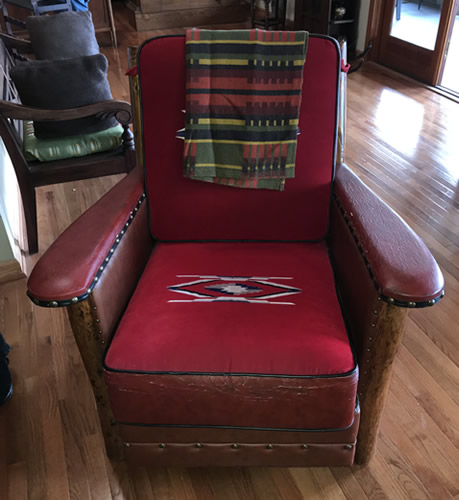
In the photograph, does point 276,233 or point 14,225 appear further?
point 14,225

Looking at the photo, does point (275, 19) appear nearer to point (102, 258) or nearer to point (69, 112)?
point (69, 112)

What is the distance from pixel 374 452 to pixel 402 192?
4.96 feet

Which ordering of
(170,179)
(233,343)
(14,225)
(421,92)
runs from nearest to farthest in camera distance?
(233,343) < (170,179) < (14,225) < (421,92)

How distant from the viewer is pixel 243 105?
126cm

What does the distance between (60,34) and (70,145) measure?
130 cm

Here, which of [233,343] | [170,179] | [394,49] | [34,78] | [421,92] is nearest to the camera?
[233,343]

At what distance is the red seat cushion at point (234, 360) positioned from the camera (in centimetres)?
97

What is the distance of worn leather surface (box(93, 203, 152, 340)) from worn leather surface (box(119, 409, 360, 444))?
0.23 meters

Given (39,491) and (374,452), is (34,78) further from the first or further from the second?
(374,452)

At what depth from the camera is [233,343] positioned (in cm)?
100

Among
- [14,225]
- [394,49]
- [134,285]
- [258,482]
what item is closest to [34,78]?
[14,225]

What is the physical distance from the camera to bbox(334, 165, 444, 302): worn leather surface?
909 millimetres

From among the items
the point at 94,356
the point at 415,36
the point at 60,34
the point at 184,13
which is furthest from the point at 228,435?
the point at 184,13

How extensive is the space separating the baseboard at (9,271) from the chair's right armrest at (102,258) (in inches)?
30.9
